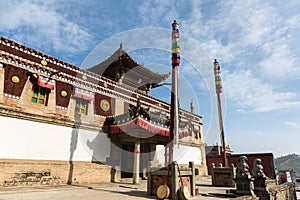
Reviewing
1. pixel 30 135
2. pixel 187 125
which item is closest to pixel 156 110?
pixel 187 125

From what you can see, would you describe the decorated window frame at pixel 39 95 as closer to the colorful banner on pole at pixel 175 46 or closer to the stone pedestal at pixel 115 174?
the stone pedestal at pixel 115 174

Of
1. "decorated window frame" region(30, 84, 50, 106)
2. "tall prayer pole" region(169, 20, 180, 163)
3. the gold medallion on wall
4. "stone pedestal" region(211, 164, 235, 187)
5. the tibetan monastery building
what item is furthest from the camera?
the gold medallion on wall

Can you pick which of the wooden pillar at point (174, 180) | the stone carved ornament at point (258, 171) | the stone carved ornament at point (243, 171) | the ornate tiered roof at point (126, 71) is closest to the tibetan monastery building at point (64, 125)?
the ornate tiered roof at point (126, 71)

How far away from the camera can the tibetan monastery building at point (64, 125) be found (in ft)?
37.5

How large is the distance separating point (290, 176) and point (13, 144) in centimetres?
2772

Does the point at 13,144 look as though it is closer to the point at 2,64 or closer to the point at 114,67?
the point at 2,64

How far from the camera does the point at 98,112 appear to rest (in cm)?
1603

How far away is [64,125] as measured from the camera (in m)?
13.7

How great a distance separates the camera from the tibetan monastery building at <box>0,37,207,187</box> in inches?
450

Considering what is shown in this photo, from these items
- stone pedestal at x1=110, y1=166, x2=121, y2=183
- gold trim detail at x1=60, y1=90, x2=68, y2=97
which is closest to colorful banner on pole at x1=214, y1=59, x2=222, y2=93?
stone pedestal at x1=110, y1=166, x2=121, y2=183

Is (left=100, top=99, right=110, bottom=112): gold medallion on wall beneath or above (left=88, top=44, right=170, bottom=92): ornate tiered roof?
beneath

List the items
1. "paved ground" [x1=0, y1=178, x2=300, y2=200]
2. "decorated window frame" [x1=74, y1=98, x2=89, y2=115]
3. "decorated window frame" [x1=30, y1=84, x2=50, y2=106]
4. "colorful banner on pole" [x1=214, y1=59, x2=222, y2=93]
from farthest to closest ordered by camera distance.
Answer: "colorful banner on pole" [x1=214, y1=59, x2=222, y2=93] → "decorated window frame" [x1=74, y1=98, x2=89, y2=115] → "decorated window frame" [x1=30, y1=84, x2=50, y2=106] → "paved ground" [x1=0, y1=178, x2=300, y2=200]

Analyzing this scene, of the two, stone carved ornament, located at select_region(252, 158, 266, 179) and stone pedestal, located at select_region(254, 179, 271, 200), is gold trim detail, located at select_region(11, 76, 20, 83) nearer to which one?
stone carved ornament, located at select_region(252, 158, 266, 179)

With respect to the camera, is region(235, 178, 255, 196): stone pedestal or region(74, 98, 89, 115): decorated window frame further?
region(74, 98, 89, 115): decorated window frame
